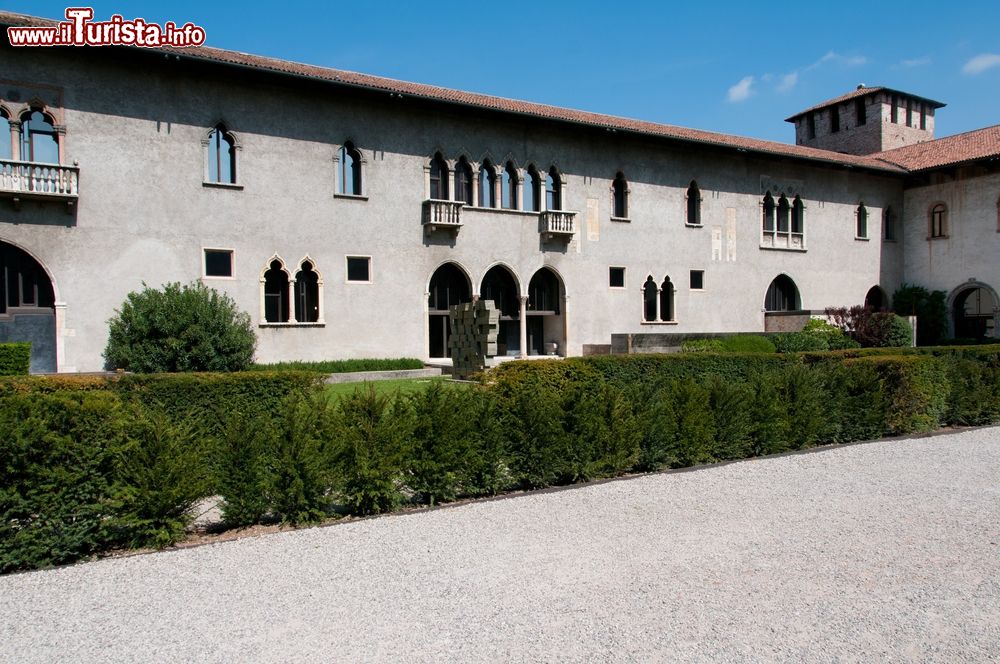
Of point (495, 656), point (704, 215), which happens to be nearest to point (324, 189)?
point (704, 215)

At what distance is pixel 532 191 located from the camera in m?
27.8

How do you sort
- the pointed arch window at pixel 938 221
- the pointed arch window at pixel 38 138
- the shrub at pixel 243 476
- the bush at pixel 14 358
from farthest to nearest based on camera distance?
the pointed arch window at pixel 938 221 → the pointed arch window at pixel 38 138 → the bush at pixel 14 358 → the shrub at pixel 243 476

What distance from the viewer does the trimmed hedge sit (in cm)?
575

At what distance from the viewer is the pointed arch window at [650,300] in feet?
99.0

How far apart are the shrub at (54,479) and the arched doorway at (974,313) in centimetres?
3666

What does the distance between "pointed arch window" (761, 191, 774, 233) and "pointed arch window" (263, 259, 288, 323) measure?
21.6 m

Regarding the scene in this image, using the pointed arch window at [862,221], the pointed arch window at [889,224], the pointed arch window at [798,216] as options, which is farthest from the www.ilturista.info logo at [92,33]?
the pointed arch window at [889,224]

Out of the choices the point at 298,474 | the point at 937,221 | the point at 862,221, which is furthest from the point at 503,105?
the point at 937,221

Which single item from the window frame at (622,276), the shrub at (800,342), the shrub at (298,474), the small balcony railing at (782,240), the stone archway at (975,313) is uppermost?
the small balcony railing at (782,240)

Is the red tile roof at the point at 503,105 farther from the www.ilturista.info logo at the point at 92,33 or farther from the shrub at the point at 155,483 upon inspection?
the shrub at the point at 155,483

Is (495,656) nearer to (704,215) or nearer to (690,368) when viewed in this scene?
(690,368)

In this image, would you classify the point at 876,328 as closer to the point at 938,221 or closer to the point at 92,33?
the point at 938,221

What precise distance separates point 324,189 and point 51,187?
24.6 ft

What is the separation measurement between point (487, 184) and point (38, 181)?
1385cm
